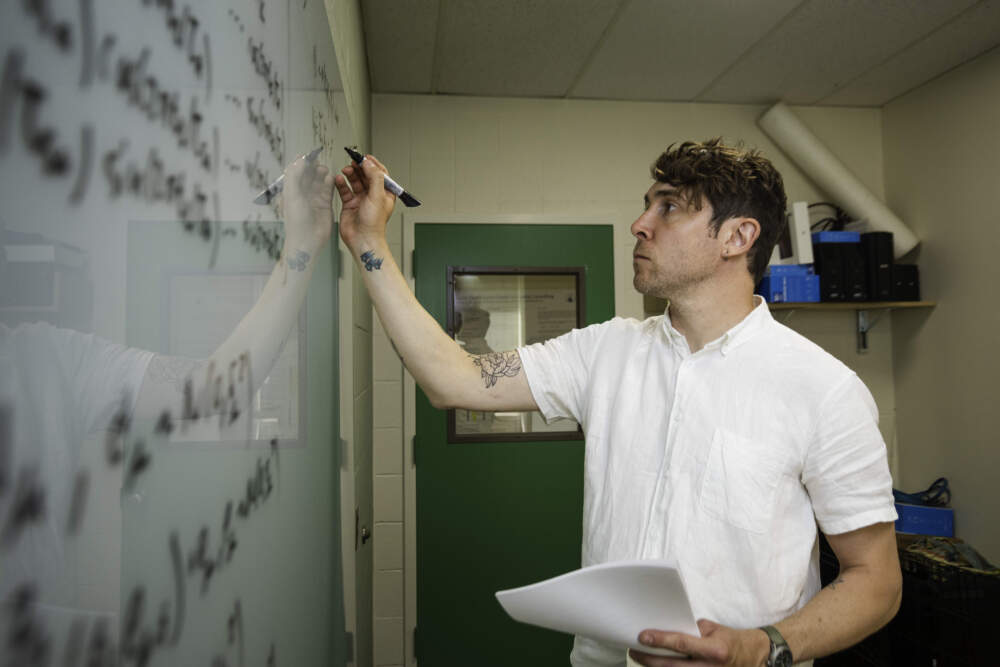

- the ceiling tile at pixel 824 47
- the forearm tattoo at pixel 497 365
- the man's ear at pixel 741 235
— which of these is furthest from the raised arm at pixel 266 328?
the ceiling tile at pixel 824 47

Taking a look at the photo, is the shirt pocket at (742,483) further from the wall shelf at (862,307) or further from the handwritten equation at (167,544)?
the wall shelf at (862,307)

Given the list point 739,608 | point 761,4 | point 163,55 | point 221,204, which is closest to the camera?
point 163,55

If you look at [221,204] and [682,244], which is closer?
[221,204]

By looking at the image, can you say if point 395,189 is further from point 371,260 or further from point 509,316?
point 509,316

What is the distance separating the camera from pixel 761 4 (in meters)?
2.00

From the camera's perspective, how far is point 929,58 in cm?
237

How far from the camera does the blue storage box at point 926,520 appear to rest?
2400 mm

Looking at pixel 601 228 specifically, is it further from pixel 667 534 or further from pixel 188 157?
pixel 188 157

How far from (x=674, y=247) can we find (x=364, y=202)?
2.22 feet

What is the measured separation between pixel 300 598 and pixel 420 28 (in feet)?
6.52

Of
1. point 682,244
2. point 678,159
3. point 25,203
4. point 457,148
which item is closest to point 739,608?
point 682,244

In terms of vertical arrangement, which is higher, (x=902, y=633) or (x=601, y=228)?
(x=601, y=228)

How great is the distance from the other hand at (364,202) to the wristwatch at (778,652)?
3.24 feet

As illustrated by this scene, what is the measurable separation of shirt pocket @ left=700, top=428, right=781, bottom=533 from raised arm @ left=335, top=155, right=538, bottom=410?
1.38ft
